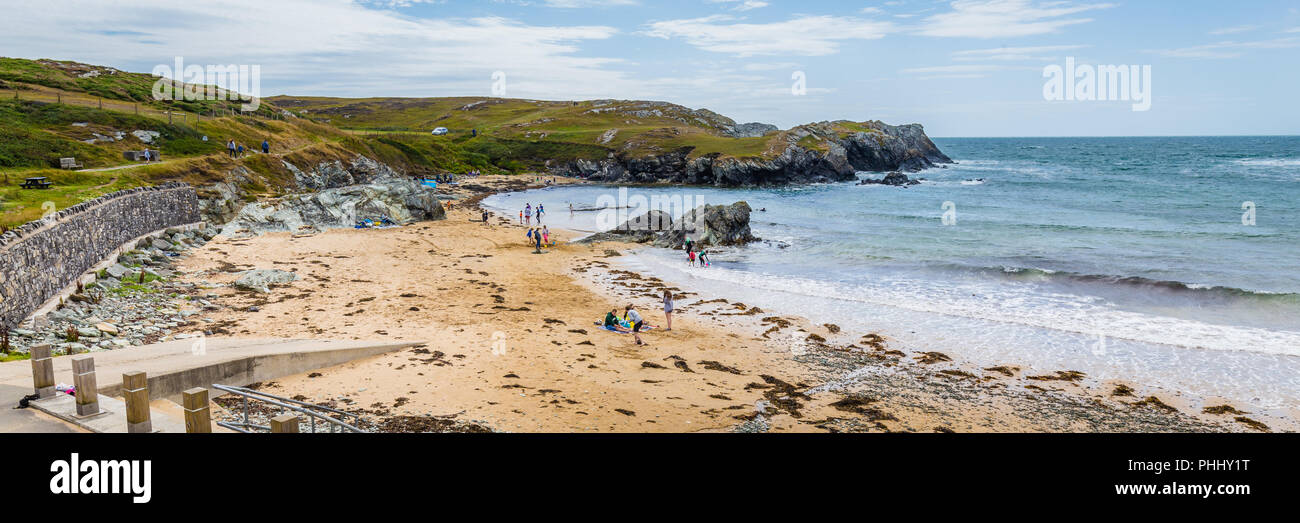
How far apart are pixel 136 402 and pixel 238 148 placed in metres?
49.5

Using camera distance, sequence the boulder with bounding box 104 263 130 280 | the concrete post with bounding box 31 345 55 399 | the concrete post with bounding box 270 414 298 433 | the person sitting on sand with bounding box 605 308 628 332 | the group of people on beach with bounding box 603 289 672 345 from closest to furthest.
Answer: the concrete post with bounding box 270 414 298 433, the concrete post with bounding box 31 345 55 399, the group of people on beach with bounding box 603 289 672 345, the person sitting on sand with bounding box 605 308 628 332, the boulder with bounding box 104 263 130 280

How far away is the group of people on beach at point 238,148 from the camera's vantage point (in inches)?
1923

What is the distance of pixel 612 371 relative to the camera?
58.3ft

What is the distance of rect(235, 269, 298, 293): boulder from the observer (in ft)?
80.5

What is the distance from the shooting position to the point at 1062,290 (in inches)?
1131

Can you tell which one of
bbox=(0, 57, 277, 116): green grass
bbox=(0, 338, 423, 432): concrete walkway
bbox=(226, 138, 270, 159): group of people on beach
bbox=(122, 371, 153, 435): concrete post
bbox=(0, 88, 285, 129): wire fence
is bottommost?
bbox=(0, 338, 423, 432): concrete walkway

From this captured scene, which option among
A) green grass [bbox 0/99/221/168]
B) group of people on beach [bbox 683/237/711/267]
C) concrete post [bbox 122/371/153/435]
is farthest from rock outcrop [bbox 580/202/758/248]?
concrete post [bbox 122/371/153/435]

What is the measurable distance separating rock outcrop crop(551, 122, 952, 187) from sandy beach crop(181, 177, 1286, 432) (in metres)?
63.2

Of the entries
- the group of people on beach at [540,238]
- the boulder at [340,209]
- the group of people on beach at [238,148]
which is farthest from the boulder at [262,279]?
the group of people on beach at [238,148]

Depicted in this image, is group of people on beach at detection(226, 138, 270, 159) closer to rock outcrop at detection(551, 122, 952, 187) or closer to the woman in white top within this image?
the woman in white top

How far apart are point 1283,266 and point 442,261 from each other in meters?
40.3

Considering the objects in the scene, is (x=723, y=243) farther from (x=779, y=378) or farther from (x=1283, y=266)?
(x=1283, y=266)

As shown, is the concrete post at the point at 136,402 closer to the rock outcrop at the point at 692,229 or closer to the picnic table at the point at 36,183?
the picnic table at the point at 36,183
